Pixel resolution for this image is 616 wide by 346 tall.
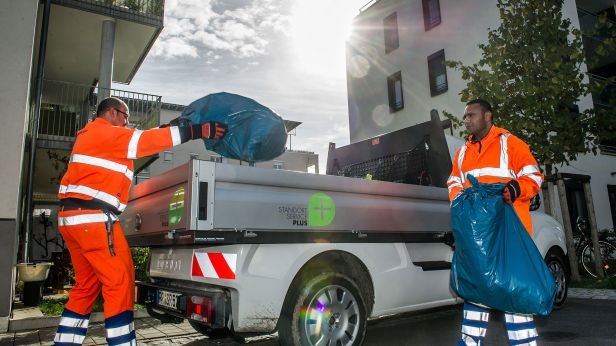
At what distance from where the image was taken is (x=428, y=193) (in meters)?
4.13

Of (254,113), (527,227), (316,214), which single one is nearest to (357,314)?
(316,214)

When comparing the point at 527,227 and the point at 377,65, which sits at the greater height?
the point at 377,65

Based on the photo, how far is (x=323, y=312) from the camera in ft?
10.5

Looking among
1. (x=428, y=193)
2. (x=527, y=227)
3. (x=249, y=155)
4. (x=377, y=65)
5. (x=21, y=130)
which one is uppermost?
(x=377, y=65)

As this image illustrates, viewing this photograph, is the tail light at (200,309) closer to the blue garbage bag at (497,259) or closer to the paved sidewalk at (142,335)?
the paved sidewalk at (142,335)

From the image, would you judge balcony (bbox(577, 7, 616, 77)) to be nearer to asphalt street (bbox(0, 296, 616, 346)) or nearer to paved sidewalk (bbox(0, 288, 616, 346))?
asphalt street (bbox(0, 296, 616, 346))

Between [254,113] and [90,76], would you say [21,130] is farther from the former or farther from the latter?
[90,76]

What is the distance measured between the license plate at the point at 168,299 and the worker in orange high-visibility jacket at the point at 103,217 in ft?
1.00

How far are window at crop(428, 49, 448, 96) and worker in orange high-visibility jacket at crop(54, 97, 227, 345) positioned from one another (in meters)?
13.9

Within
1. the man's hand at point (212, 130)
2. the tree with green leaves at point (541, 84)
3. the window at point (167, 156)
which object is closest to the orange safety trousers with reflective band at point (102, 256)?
the man's hand at point (212, 130)

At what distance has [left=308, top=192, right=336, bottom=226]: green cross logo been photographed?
3168 millimetres

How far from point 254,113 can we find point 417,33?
15.1m

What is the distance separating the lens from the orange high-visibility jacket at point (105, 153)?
2998mm

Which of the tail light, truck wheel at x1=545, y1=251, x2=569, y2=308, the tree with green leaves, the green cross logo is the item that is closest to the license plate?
the tail light
